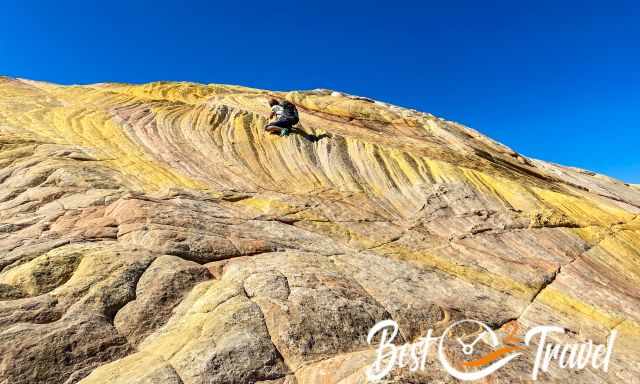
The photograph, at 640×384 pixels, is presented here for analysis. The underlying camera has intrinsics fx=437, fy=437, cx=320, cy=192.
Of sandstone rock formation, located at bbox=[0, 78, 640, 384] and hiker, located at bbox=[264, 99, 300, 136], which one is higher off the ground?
hiker, located at bbox=[264, 99, 300, 136]

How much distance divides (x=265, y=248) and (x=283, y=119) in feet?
59.4

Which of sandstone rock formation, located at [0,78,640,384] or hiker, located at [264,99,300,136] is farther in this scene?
hiker, located at [264,99,300,136]

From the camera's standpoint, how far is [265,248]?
58.5 feet

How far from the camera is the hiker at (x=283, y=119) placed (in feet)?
111

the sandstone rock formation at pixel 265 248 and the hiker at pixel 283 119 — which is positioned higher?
the hiker at pixel 283 119

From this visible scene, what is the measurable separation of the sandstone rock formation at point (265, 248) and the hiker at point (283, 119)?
40.9 inches

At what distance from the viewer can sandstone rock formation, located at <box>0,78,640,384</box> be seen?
11.5 m

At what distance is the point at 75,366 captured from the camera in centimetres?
1078

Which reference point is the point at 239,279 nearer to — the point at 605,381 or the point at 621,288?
the point at 605,381

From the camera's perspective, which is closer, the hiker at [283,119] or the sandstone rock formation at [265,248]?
the sandstone rock formation at [265,248]

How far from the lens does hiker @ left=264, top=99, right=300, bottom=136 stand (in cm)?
3378

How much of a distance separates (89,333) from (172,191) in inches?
462

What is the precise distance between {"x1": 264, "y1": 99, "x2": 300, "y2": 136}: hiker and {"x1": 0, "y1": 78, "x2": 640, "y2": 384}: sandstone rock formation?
3.41 ft

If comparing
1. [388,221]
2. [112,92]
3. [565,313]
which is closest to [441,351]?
[565,313]
